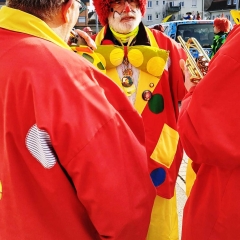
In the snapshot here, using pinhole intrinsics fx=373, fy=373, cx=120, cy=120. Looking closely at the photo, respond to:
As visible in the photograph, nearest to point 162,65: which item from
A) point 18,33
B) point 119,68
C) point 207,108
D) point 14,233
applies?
point 119,68

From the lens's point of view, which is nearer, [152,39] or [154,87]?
[154,87]

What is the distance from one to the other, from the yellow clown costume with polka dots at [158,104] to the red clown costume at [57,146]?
3.54 feet

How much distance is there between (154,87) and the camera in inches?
96.5

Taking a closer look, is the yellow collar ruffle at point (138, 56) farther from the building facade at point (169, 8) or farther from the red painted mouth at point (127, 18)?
the building facade at point (169, 8)

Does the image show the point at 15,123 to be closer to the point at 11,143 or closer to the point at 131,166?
the point at 11,143

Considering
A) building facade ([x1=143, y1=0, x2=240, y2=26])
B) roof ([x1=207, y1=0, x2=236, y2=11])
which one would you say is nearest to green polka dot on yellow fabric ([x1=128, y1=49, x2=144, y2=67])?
roof ([x1=207, y1=0, x2=236, y2=11])

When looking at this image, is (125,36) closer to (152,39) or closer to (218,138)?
(152,39)

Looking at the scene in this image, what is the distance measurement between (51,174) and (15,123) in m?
0.21

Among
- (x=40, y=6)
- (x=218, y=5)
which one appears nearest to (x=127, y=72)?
(x=40, y=6)

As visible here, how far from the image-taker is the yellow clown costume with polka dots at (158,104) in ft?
8.00

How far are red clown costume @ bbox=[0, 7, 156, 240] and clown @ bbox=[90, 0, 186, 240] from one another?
108cm

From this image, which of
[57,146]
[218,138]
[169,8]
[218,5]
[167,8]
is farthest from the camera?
[167,8]

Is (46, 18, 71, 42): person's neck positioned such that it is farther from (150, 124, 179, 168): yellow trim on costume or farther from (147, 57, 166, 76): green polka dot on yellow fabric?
(150, 124, 179, 168): yellow trim on costume

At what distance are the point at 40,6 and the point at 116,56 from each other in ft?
3.96
